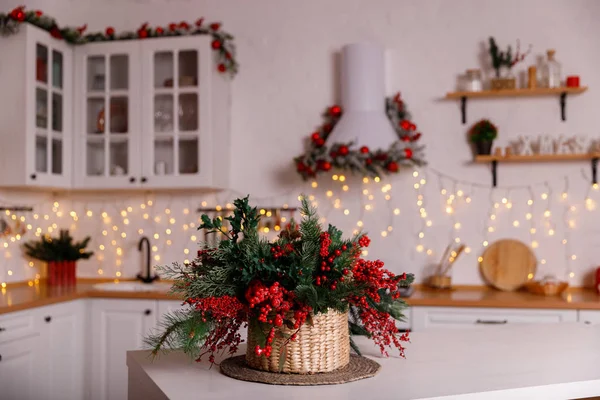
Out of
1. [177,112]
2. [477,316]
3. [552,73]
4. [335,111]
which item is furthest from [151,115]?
[552,73]

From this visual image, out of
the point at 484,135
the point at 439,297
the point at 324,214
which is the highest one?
the point at 484,135

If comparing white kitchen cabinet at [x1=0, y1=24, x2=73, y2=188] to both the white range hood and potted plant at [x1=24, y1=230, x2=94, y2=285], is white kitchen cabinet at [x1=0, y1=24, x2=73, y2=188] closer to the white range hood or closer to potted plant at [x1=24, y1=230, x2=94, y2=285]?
potted plant at [x1=24, y1=230, x2=94, y2=285]

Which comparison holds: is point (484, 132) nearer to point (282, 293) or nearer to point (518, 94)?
point (518, 94)

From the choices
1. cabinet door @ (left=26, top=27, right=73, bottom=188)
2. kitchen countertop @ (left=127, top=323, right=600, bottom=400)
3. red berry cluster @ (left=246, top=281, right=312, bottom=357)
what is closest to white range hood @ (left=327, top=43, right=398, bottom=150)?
cabinet door @ (left=26, top=27, right=73, bottom=188)

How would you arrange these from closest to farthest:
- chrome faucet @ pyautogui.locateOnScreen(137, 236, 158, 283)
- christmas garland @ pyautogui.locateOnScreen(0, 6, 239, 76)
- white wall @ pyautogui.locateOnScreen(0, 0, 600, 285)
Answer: white wall @ pyautogui.locateOnScreen(0, 0, 600, 285), christmas garland @ pyautogui.locateOnScreen(0, 6, 239, 76), chrome faucet @ pyautogui.locateOnScreen(137, 236, 158, 283)

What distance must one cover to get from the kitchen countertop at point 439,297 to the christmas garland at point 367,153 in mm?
733

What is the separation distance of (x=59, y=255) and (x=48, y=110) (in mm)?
869

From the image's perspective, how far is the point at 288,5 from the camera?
4629mm

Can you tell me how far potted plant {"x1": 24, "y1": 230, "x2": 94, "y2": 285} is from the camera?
4.46m

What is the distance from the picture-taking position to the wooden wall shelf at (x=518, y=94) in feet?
13.7

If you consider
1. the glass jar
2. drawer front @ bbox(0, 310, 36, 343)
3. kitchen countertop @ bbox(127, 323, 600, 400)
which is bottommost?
drawer front @ bbox(0, 310, 36, 343)

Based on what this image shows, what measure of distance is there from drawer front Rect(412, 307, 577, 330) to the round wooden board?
50cm

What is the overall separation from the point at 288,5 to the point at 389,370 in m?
3.23

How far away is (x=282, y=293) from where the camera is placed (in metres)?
1.70
